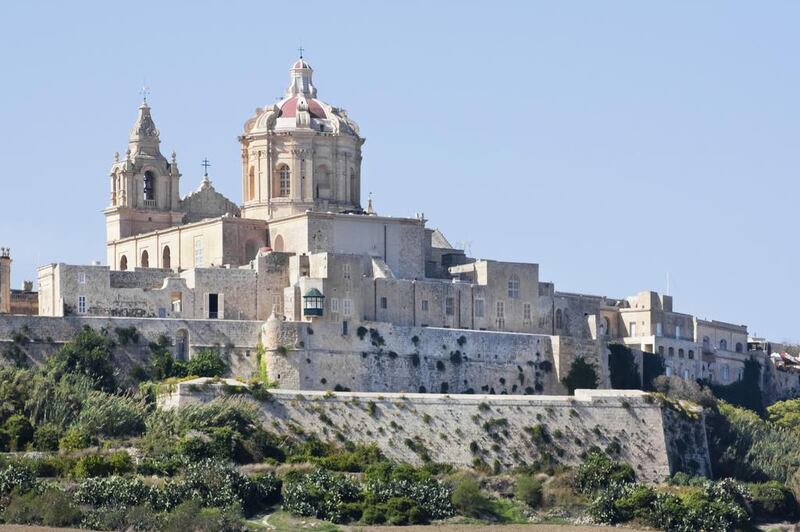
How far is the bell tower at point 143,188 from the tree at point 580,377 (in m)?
14.9

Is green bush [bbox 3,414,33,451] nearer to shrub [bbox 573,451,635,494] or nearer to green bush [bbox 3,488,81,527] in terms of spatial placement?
green bush [bbox 3,488,81,527]

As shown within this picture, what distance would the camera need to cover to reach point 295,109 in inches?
3467

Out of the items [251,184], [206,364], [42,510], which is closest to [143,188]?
[251,184]

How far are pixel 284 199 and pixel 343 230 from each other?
11.1 feet

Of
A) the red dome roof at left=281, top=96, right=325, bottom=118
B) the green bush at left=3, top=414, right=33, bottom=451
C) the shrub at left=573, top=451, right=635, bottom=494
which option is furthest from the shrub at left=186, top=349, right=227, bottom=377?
the red dome roof at left=281, top=96, right=325, bottom=118

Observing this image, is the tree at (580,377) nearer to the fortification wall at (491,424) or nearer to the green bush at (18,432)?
the fortification wall at (491,424)

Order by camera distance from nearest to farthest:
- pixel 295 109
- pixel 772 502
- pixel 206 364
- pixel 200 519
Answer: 1. pixel 200 519
2. pixel 772 502
3. pixel 206 364
4. pixel 295 109

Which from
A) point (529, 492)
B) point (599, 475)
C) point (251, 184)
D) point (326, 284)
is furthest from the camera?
point (251, 184)

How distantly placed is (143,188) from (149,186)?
1.38 ft

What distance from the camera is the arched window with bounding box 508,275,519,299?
8594cm

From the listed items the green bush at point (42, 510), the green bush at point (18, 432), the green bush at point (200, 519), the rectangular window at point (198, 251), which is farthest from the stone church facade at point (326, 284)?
the green bush at point (42, 510)

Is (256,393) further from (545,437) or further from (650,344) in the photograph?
(650,344)

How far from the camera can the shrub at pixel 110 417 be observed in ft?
237

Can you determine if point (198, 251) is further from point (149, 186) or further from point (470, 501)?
point (470, 501)
